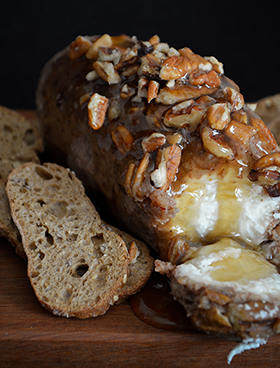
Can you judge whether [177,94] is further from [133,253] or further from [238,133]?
[133,253]

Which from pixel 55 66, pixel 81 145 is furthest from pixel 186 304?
pixel 55 66

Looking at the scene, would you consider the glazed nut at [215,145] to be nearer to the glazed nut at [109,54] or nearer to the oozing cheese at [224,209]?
the oozing cheese at [224,209]

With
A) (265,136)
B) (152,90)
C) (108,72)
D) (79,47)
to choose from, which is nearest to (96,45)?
(79,47)

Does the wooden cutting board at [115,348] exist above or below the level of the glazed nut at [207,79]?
below

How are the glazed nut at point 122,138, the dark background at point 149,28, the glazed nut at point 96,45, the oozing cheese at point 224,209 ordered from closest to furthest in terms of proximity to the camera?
1. the oozing cheese at point 224,209
2. the glazed nut at point 122,138
3. the glazed nut at point 96,45
4. the dark background at point 149,28

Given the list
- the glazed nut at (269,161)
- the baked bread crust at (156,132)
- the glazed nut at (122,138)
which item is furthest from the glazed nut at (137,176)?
the glazed nut at (269,161)

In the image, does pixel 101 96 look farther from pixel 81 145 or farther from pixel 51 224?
pixel 51 224
